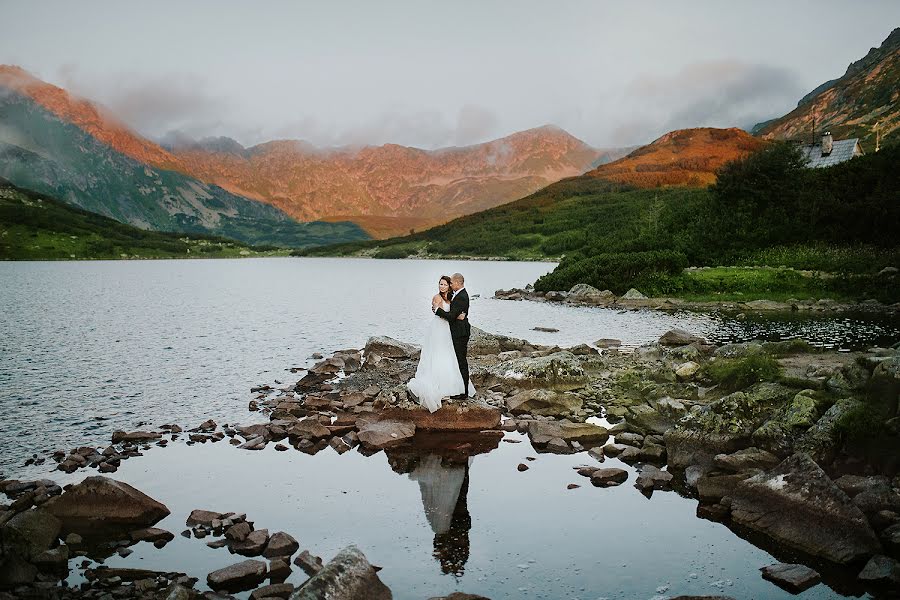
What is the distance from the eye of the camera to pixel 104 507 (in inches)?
578

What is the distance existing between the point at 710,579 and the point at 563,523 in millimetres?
3581

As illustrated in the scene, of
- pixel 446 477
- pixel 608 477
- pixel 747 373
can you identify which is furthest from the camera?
pixel 747 373

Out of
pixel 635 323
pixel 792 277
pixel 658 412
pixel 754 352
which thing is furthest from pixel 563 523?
pixel 792 277

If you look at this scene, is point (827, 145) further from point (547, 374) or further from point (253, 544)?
point (253, 544)

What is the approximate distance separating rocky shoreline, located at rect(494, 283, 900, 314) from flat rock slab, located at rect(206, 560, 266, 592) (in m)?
54.5

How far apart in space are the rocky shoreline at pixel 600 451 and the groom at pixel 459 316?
187 cm

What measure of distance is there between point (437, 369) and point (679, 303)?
4900 cm

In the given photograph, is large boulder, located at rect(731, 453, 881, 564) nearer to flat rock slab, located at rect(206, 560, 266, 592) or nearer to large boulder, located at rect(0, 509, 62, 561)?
flat rock slab, located at rect(206, 560, 266, 592)

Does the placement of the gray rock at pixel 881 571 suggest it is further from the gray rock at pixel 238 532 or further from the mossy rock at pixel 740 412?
the gray rock at pixel 238 532

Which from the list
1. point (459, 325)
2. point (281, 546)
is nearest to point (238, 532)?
point (281, 546)

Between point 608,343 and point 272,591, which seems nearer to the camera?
point 272,591

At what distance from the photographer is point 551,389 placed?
27109 mm

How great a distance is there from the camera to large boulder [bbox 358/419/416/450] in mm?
20516

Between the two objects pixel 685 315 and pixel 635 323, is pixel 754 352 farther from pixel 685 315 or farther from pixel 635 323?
pixel 685 315
